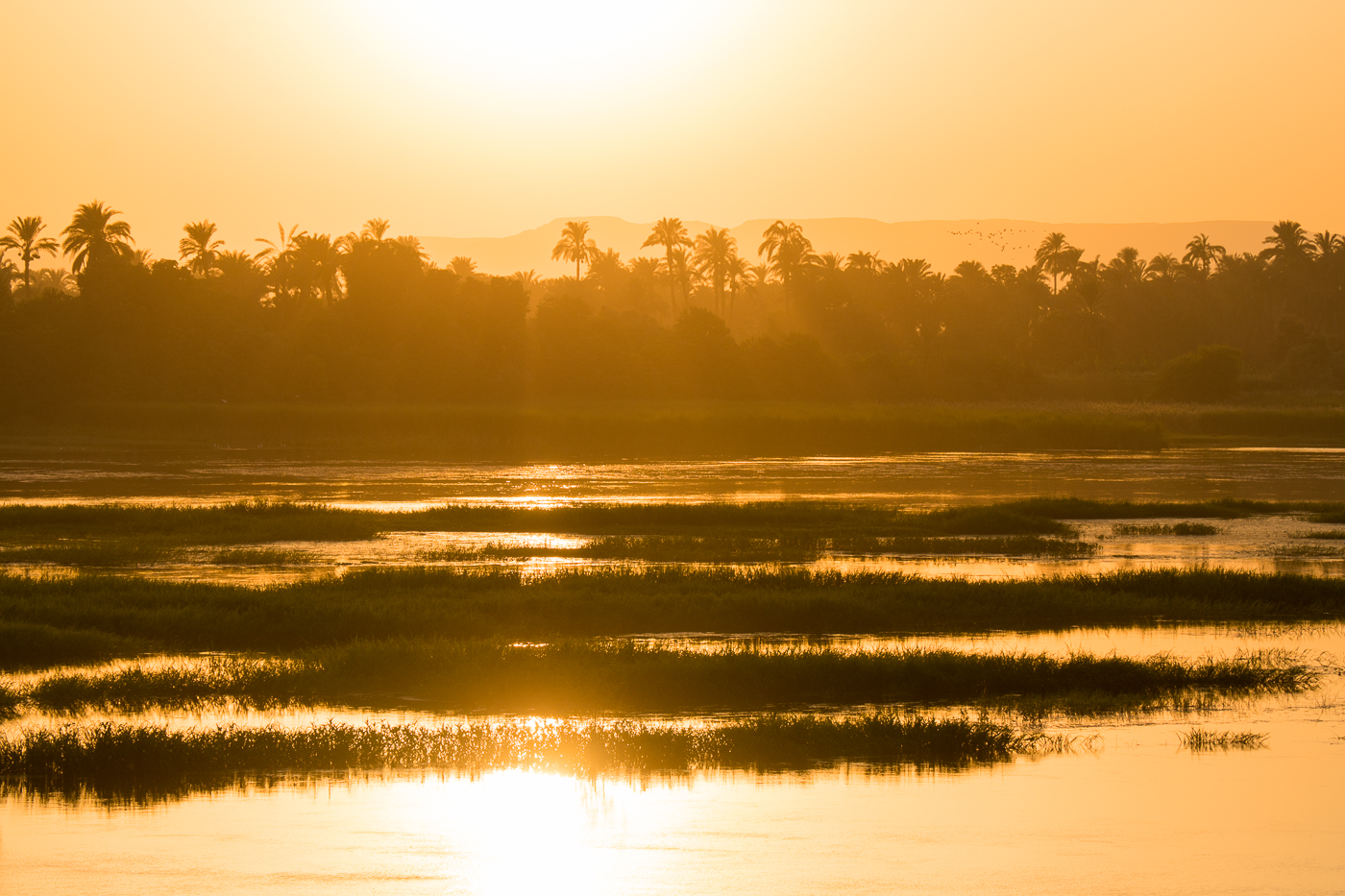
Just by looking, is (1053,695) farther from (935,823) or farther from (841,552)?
(841,552)

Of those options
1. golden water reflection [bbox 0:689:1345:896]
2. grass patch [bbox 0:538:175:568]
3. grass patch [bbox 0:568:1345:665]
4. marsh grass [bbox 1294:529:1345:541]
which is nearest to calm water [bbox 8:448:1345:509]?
marsh grass [bbox 1294:529:1345:541]

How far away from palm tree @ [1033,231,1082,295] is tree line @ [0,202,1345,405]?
966 centimetres

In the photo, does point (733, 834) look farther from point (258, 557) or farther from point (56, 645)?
point (258, 557)

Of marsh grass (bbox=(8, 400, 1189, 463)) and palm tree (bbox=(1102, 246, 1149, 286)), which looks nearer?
marsh grass (bbox=(8, 400, 1189, 463))

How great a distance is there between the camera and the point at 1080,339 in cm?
12912

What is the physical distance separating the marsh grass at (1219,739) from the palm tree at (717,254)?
118493 millimetres

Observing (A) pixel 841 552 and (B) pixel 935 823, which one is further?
(A) pixel 841 552

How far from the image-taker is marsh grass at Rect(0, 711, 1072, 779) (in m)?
13.5

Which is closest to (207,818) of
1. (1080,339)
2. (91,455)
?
(91,455)

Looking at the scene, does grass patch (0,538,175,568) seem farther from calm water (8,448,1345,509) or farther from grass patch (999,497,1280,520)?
grass patch (999,497,1280,520)

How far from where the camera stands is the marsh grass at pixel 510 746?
13461mm

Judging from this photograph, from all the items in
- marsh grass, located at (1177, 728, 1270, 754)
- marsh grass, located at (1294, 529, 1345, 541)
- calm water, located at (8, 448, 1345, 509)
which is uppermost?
calm water, located at (8, 448, 1345, 509)

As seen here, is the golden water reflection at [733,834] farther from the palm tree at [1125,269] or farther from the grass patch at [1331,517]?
the palm tree at [1125,269]

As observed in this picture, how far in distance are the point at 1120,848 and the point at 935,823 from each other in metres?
1.60
